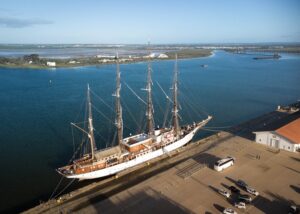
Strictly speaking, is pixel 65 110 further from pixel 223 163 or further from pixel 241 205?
pixel 241 205

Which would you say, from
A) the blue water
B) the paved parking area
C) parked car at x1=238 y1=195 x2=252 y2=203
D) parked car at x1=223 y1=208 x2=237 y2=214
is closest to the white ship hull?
the blue water

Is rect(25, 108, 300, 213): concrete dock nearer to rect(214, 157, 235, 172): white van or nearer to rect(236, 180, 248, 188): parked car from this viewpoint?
rect(214, 157, 235, 172): white van

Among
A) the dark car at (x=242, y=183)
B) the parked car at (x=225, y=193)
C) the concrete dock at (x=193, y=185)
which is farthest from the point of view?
the dark car at (x=242, y=183)

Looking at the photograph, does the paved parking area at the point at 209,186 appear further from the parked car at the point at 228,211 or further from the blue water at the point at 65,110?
the blue water at the point at 65,110

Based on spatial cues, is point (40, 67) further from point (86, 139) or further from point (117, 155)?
point (117, 155)

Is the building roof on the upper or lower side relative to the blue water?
Answer: upper

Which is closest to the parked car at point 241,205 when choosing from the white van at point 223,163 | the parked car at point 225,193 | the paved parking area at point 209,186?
the paved parking area at point 209,186
